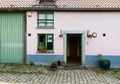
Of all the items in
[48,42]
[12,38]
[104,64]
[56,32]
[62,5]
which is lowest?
[104,64]

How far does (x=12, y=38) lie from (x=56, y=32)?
137 inches

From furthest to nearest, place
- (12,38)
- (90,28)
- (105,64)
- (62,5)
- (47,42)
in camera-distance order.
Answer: (62,5)
(12,38)
(47,42)
(90,28)
(105,64)

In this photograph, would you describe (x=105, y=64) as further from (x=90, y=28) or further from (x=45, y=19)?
(x=45, y=19)

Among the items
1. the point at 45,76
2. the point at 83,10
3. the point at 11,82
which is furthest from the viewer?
the point at 83,10

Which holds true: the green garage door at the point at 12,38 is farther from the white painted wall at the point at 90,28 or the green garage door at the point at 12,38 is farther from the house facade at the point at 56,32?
the white painted wall at the point at 90,28

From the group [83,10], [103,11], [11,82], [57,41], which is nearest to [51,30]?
[57,41]

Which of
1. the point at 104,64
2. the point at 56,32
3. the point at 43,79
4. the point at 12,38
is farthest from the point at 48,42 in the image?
the point at 43,79

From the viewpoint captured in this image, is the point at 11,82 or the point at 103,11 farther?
the point at 103,11

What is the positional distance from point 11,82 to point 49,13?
831 cm

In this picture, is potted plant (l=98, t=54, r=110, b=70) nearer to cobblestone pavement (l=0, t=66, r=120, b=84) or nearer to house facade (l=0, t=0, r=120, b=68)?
house facade (l=0, t=0, r=120, b=68)

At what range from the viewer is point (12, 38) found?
19906 mm

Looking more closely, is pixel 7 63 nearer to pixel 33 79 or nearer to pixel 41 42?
pixel 41 42

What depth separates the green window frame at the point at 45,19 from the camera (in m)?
19.7

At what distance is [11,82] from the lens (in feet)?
42.0
